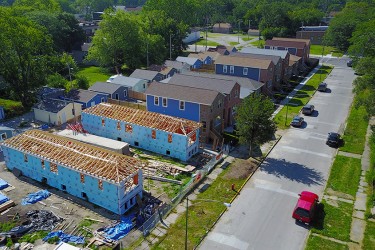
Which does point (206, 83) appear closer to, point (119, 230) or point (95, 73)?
point (119, 230)

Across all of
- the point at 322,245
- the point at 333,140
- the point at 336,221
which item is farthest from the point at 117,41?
the point at 322,245

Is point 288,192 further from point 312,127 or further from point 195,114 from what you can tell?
point 312,127

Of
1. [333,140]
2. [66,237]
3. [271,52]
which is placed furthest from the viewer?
[271,52]

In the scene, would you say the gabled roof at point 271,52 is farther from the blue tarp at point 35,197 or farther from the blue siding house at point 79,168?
the blue tarp at point 35,197

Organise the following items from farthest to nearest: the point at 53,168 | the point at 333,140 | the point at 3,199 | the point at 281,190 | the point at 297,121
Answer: the point at 297,121 < the point at 333,140 < the point at 281,190 < the point at 53,168 < the point at 3,199

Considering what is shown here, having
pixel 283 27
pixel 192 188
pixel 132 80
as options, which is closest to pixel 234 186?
pixel 192 188

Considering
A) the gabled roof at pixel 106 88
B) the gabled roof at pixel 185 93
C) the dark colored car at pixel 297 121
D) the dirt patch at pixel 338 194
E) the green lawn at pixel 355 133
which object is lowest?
the dirt patch at pixel 338 194

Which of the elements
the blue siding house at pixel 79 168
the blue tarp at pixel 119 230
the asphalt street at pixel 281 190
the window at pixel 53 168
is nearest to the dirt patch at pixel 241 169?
the asphalt street at pixel 281 190
